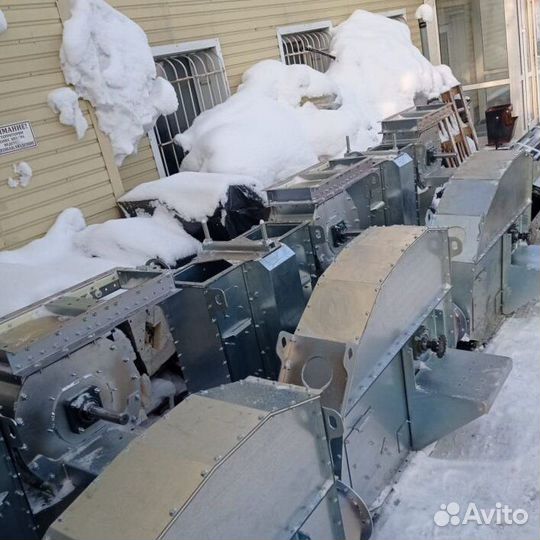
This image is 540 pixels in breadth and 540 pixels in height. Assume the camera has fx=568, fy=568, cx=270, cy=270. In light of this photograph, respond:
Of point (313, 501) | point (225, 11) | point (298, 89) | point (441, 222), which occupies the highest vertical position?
point (225, 11)

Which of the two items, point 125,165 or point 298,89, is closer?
point 125,165

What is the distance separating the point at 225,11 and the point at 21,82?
3.46m

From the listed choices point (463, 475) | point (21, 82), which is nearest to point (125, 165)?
point (21, 82)

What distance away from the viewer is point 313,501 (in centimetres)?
226

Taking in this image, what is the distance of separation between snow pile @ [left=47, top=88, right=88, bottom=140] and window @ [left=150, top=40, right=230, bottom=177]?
122cm

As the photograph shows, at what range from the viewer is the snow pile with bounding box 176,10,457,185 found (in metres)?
5.78

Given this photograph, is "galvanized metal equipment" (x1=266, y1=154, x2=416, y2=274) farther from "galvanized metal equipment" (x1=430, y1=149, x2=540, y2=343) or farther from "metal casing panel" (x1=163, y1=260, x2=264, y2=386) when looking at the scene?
"metal casing panel" (x1=163, y1=260, x2=264, y2=386)

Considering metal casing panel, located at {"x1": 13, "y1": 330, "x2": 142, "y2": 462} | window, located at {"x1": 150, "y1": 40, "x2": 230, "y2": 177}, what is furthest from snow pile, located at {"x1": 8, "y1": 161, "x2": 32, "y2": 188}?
metal casing panel, located at {"x1": 13, "y1": 330, "x2": 142, "y2": 462}

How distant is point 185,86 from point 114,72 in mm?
1917

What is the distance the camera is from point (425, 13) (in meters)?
12.0

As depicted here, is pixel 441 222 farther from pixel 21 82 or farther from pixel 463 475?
pixel 21 82

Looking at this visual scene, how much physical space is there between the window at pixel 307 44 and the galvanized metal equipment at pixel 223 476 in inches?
300

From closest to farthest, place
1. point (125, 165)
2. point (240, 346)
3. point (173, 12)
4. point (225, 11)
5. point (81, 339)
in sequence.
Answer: point (81, 339), point (240, 346), point (125, 165), point (173, 12), point (225, 11)

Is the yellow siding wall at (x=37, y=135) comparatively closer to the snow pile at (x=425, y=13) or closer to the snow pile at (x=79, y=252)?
the snow pile at (x=79, y=252)
